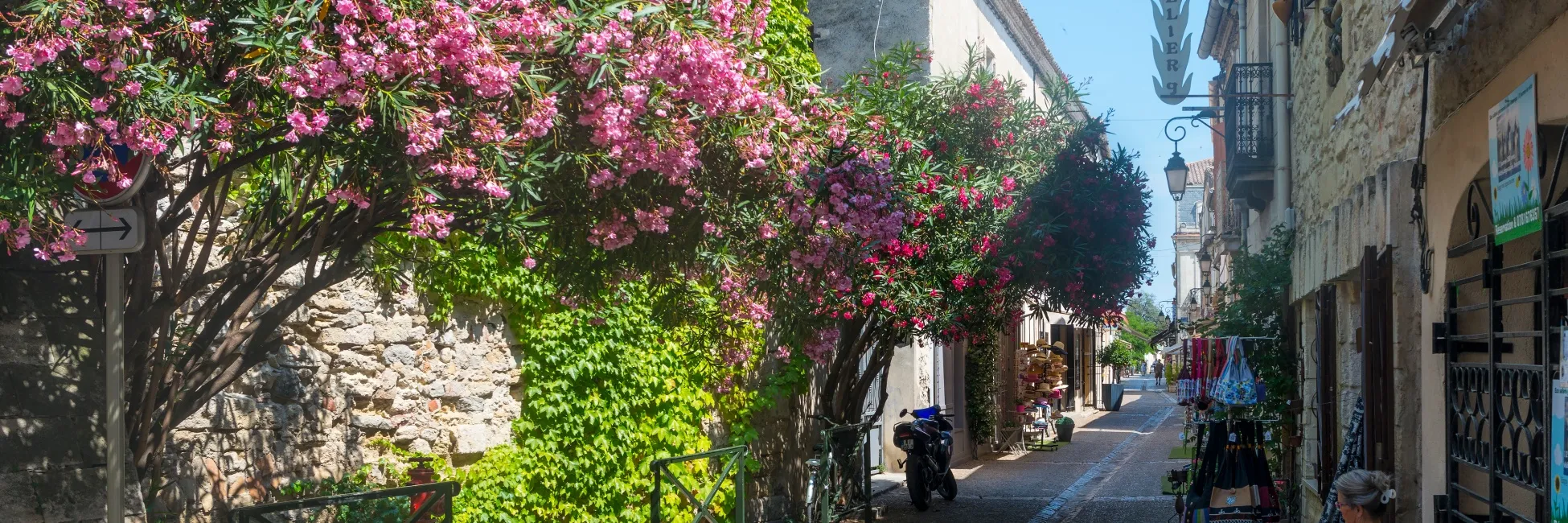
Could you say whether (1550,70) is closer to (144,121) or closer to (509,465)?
(144,121)

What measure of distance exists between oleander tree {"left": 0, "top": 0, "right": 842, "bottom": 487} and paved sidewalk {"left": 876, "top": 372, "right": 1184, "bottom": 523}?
26.8 feet

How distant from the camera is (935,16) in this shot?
18.3 meters

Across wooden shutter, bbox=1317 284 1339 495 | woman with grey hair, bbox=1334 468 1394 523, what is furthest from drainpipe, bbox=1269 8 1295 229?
woman with grey hair, bbox=1334 468 1394 523

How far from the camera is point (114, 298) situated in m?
3.96

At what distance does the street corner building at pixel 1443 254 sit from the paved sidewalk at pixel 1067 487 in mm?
4322

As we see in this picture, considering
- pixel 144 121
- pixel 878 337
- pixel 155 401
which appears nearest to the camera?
pixel 144 121

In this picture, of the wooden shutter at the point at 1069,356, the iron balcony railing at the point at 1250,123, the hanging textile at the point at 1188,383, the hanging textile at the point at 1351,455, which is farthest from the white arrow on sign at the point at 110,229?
the wooden shutter at the point at 1069,356

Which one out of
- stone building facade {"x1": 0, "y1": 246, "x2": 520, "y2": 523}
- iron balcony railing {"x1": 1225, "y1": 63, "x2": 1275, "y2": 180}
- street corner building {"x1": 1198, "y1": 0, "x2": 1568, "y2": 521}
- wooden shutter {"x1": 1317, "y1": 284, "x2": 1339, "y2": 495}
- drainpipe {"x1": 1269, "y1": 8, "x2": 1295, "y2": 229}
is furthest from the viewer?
iron balcony railing {"x1": 1225, "y1": 63, "x2": 1275, "y2": 180}

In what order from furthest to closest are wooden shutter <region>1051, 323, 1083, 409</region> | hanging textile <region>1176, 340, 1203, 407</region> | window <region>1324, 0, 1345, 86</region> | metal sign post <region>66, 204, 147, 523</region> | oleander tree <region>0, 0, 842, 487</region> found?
wooden shutter <region>1051, 323, 1083, 409</region>, hanging textile <region>1176, 340, 1203, 407</region>, window <region>1324, 0, 1345, 86</region>, metal sign post <region>66, 204, 147, 523</region>, oleander tree <region>0, 0, 842, 487</region>

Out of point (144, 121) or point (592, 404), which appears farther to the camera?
point (592, 404)

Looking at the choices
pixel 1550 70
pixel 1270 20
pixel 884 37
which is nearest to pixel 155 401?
pixel 1550 70

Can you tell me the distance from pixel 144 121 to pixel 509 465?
16.6 ft

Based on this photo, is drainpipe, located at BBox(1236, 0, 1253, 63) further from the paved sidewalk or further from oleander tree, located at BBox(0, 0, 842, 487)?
oleander tree, located at BBox(0, 0, 842, 487)

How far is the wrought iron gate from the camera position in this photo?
4186 mm
